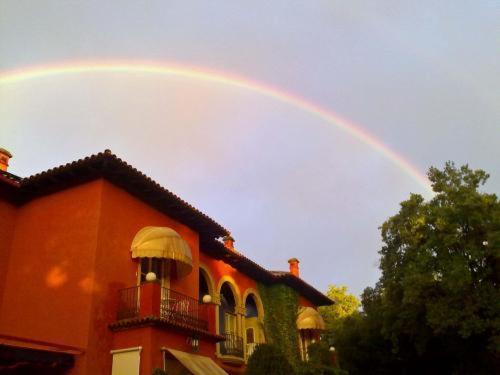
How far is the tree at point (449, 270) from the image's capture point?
1906cm

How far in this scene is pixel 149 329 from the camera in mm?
13609

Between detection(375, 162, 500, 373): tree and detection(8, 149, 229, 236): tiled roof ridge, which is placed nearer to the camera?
detection(8, 149, 229, 236): tiled roof ridge

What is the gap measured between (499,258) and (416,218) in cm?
370

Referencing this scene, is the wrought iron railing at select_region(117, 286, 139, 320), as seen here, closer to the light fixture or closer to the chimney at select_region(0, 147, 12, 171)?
the light fixture

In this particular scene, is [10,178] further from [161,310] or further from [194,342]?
[194,342]

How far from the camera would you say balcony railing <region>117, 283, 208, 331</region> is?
13875 millimetres

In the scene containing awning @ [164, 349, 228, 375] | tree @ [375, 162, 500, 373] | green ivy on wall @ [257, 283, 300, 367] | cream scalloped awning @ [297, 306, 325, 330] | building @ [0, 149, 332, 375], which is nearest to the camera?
building @ [0, 149, 332, 375]

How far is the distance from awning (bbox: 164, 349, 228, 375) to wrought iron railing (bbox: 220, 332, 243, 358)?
5.05 m

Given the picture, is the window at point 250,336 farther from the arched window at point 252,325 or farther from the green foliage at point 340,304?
the green foliage at point 340,304

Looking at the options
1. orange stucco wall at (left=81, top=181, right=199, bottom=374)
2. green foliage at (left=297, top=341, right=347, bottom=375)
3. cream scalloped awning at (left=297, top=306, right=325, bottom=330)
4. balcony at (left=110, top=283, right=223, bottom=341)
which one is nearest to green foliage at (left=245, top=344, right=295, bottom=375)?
green foliage at (left=297, top=341, right=347, bottom=375)

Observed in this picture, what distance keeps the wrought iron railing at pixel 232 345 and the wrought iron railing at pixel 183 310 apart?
460 cm

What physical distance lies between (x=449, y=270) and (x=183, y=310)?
35.0ft

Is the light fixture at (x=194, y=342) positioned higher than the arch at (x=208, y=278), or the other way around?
the arch at (x=208, y=278)

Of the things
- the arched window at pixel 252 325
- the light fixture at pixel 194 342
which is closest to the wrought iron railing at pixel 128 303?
the light fixture at pixel 194 342
